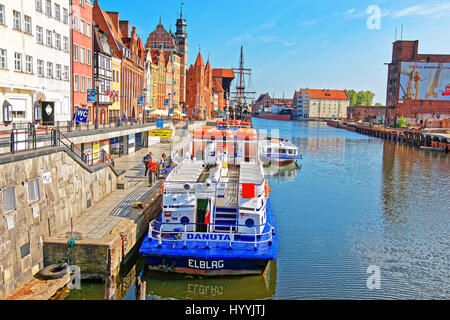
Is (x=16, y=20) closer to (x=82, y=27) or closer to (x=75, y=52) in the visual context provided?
(x=75, y=52)

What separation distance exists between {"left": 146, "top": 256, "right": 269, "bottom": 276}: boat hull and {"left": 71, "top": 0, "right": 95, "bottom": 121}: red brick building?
83.7 ft

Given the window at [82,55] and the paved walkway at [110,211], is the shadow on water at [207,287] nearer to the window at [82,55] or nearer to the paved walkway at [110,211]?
the paved walkway at [110,211]

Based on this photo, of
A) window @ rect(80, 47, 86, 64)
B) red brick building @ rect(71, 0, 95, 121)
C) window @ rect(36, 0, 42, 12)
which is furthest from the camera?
window @ rect(80, 47, 86, 64)

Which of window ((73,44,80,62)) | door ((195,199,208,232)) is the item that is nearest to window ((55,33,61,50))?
window ((73,44,80,62))

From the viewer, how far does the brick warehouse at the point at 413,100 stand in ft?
448

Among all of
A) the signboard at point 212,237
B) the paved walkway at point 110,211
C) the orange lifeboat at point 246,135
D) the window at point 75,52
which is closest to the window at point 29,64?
the window at point 75,52

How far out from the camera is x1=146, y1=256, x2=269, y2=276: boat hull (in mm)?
16484

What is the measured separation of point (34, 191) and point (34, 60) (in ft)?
63.5

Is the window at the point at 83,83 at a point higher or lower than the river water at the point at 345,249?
higher

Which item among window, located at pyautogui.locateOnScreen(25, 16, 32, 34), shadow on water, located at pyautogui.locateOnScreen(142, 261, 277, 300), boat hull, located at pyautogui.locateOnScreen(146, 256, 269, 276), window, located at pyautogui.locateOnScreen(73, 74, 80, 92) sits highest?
window, located at pyautogui.locateOnScreen(25, 16, 32, 34)

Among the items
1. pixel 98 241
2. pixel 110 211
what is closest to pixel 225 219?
pixel 98 241

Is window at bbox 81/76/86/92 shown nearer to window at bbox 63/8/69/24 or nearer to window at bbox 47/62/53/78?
window at bbox 63/8/69/24

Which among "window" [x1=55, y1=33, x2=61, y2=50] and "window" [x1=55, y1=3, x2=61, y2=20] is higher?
"window" [x1=55, y1=3, x2=61, y2=20]

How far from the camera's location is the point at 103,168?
24.0m
